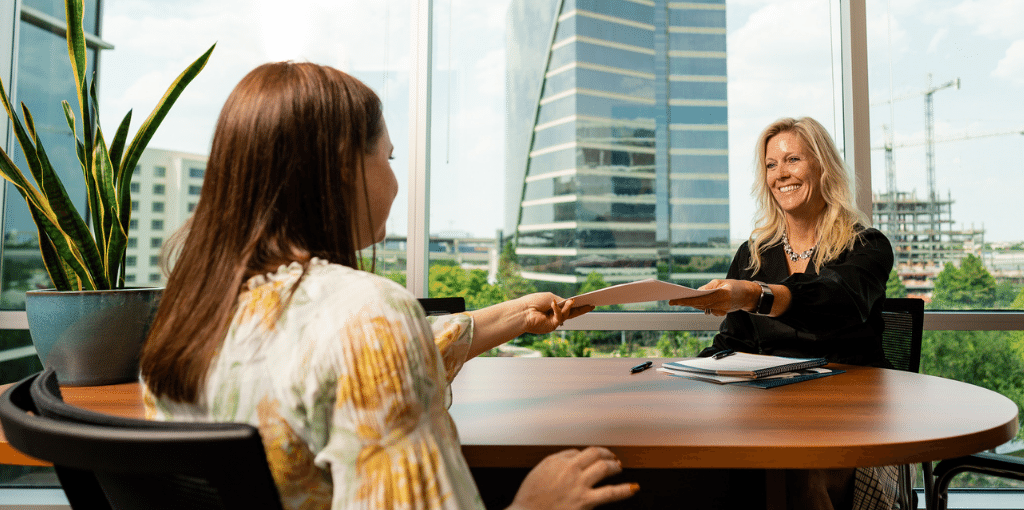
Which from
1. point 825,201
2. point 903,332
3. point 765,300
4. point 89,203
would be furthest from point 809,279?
point 89,203

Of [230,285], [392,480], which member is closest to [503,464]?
[392,480]

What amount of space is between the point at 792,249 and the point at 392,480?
2150mm

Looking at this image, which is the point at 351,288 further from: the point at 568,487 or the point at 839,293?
the point at 839,293

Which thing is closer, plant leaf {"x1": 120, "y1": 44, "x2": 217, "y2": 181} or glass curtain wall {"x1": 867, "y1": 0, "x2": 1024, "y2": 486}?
plant leaf {"x1": 120, "y1": 44, "x2": 217, "y2": 181}

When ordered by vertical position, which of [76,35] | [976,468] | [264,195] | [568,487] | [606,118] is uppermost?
[606,118]

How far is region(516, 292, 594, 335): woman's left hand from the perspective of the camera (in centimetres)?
140

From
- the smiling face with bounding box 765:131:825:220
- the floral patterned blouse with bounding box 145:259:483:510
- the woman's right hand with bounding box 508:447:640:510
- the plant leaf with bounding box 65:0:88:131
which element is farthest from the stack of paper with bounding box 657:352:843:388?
the plant leaf with bounding box 65:0:88:131

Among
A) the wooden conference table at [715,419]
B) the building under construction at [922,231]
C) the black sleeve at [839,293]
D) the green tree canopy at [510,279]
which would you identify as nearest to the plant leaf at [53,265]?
the wooden conference table at [715,419]

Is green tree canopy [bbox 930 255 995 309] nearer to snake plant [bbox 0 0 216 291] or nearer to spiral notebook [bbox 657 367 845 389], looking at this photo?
spiral notebook [bbox 657 367 845 389]

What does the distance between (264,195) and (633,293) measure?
0.87m

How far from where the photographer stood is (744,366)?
1539 millimetres

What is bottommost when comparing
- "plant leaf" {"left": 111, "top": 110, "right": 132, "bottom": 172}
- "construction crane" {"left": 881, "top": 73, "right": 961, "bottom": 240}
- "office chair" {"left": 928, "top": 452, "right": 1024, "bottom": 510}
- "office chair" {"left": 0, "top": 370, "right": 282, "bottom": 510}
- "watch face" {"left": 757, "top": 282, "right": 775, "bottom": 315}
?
"office chair" {"left": 928, "top": 452, "right": 1024, "bottom": 510}

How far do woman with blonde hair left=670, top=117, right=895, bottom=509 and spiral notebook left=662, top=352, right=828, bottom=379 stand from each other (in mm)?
177

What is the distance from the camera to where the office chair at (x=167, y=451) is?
483 millimetres
